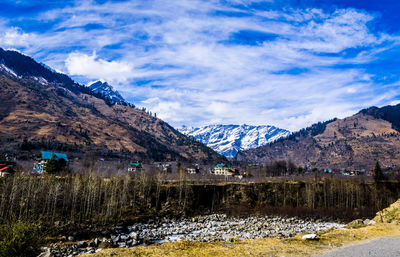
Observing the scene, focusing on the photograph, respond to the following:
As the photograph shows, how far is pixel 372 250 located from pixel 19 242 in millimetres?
26645

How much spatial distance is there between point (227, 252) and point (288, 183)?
86.2 metres

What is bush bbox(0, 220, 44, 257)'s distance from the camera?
15.9 meters

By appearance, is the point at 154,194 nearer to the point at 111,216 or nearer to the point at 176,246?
the point at 111,216

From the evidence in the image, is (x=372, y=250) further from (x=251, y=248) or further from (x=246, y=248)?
(x=246, y=248)

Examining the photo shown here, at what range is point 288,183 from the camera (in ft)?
333

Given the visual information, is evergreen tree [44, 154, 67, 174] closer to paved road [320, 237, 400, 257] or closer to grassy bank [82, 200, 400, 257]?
grassy bank [82, 200, 400, 257]

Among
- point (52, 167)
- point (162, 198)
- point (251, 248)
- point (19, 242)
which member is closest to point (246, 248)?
point (251, 248)

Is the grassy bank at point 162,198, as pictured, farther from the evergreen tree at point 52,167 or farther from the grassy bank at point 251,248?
the grassy bank at point 251,248

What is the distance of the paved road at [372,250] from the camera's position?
2090cm

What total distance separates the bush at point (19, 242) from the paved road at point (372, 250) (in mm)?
21660

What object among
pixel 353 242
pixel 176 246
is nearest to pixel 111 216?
pixel 176 246

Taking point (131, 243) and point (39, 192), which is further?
point (39, 192)

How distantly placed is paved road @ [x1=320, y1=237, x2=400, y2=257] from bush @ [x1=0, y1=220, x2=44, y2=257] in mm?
21660

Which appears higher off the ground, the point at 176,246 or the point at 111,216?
the point at 176,246
